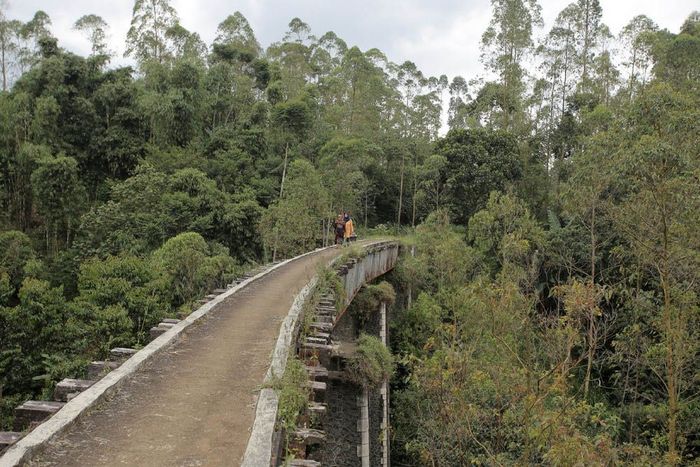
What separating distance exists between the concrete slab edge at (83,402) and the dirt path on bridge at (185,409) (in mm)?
75

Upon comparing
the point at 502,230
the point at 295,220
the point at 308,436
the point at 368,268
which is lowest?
the point at 308,436

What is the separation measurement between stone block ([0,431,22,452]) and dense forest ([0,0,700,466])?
5.04 meters

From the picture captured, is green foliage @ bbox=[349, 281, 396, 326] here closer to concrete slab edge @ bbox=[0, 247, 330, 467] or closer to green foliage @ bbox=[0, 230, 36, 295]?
concrete slab edge @ bbox=[0, 247, 330, 467]

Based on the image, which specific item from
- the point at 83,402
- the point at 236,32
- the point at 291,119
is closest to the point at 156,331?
the point at 83,402

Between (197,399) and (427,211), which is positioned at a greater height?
(427,211)

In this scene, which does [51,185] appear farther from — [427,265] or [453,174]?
[453,174]

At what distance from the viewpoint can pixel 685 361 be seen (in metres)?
13.1

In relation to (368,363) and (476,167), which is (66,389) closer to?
(368,363)

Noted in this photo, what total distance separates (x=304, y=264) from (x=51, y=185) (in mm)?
15783

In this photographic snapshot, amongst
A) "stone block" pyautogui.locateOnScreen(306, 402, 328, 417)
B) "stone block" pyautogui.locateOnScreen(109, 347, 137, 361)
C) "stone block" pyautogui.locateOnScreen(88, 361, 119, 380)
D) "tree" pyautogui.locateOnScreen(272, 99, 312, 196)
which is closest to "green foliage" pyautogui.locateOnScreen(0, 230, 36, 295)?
"tree" pyautogui.locateOnScreen(272, 99, 312, 196)

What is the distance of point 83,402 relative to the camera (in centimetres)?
461

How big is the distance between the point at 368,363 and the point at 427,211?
2179cm

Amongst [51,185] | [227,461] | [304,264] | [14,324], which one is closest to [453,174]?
[304,264]

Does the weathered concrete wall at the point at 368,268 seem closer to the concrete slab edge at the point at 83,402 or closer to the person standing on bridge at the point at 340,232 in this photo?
the person standing on bridge at the point at 340,232
